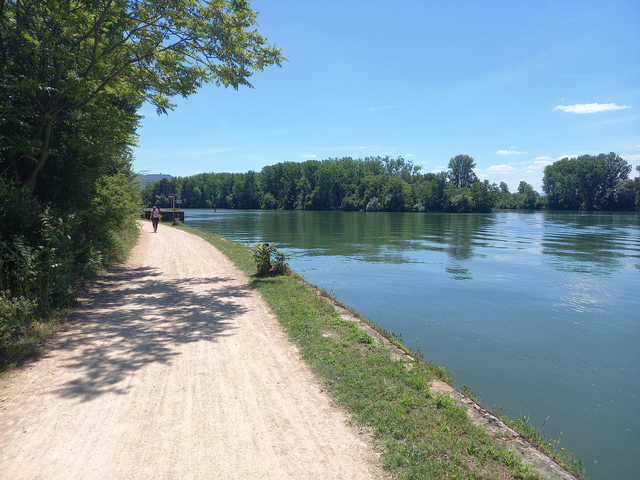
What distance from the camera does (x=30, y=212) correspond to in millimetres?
7008

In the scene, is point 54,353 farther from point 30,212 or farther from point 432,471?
point 432,471

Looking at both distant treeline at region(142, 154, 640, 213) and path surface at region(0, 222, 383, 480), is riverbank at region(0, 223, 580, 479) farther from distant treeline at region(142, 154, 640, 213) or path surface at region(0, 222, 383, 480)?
distant treeline at region(142, 154, 640, 213)

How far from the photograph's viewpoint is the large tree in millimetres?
8031

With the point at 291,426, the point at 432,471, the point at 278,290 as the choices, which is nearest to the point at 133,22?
the point at 278,290

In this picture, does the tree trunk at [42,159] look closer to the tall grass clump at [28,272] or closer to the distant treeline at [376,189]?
the tall grass clump at [28,272]

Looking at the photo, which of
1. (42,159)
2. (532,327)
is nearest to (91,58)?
(42,159)

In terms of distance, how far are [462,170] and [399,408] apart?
5537 inches

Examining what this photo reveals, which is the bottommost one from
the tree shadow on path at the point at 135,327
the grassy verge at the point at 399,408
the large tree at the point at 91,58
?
the grassy verge at the point at 399,408

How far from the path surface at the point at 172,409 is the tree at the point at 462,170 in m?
137

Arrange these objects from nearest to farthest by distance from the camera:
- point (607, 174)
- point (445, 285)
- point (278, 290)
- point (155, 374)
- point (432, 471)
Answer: point (432, 471) < point (155, 374) < point (278, 290) < point (445, 285) < point (607, 174)

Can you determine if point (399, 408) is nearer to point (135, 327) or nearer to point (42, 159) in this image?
point (135, 327)

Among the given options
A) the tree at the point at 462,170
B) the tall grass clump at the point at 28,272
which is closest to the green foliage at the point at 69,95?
the tall grass clump at the point at 28,272

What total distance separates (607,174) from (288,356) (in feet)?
437

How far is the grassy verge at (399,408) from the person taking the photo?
352 cm
